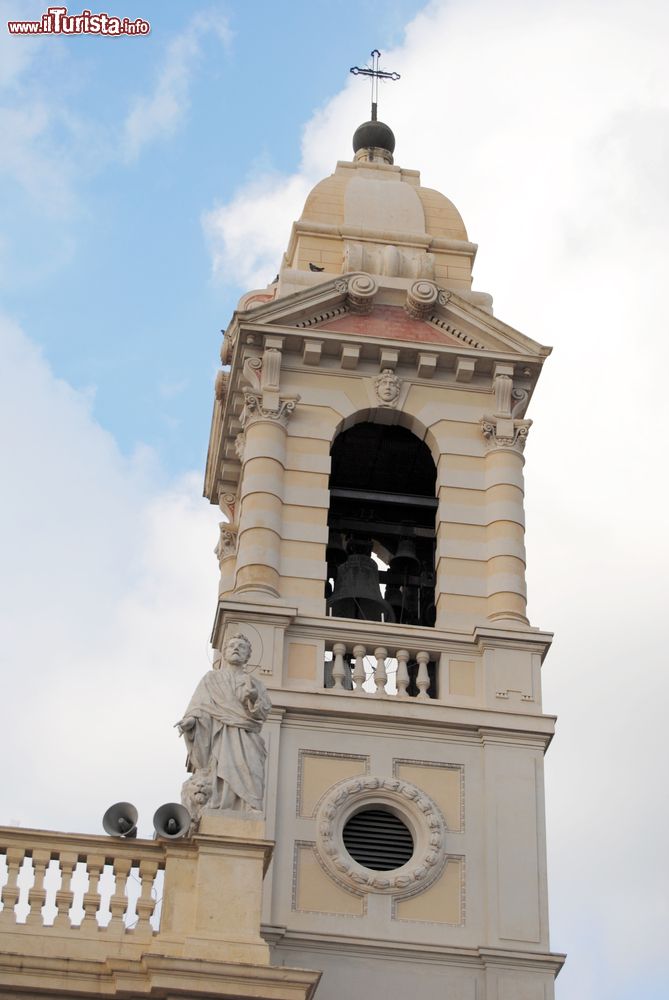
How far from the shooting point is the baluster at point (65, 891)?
2089 centimetres

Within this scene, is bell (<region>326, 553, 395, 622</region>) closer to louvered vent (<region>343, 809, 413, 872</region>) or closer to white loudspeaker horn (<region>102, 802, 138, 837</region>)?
louvered vent (<region>343, 809, 413, 872</region>)

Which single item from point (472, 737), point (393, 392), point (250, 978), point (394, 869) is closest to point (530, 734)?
point (472, 737)

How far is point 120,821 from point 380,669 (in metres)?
6.86

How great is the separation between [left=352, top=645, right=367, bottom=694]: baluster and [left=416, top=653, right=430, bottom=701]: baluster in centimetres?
66

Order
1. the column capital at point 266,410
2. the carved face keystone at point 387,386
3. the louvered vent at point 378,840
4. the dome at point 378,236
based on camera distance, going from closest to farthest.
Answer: the louvered vent at point 378,840, the column capital at point 266,410, the carved face keystone at point 387,386, the dome at point 378,236

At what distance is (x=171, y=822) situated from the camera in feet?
69.6


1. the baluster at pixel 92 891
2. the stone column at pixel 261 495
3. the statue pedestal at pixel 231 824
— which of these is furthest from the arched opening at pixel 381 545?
the baluster at pixel 92 891

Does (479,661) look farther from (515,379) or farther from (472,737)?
(515,379)

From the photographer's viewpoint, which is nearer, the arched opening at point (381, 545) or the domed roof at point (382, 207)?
the arched opening at point (381, 545)

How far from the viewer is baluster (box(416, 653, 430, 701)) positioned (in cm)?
2733

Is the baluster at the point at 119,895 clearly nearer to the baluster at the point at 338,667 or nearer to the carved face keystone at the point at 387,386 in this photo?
the baluster at the point at 338,667

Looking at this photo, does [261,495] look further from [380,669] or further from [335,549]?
[380,669]

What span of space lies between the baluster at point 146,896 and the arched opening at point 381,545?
8322mm

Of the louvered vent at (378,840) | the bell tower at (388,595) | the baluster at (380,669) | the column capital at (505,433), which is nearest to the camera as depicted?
the bell tower at (388,595)
